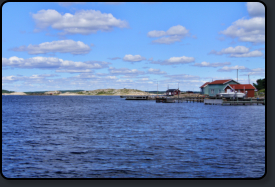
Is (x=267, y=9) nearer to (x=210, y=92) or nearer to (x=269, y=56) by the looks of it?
(x=269, y=56)

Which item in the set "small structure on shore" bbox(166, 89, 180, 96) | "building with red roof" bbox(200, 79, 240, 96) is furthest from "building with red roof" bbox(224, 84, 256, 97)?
"small structure on shore" bbox(166, 89, 180, 96)

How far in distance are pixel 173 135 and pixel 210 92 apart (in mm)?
84800

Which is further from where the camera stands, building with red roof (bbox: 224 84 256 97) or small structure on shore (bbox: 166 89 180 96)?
small structure on shore (bbox: 166 89 180 96)

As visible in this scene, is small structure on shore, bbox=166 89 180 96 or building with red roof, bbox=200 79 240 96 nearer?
building with red roof, bbox=200 79 240 96

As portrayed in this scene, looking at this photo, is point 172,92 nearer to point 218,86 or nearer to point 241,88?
point 218,86

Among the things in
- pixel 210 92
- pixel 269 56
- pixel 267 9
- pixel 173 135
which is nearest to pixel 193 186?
pixel 269 56

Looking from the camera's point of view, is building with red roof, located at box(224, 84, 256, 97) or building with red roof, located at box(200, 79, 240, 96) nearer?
building with red roof, located at box(224, 84, 256, 97)

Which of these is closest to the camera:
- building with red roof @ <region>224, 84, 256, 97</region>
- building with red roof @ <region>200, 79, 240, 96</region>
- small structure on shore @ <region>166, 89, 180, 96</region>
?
building with red roof @ <region>224, 84, 256, 97</region>

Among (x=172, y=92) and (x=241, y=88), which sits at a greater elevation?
(x=241, y=88)

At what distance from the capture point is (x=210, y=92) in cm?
11056

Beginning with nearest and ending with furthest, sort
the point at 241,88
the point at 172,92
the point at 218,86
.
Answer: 1. the point at 241,88
2. the point at 218,86
3. the point at 172,92

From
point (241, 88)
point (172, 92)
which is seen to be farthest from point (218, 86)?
point (172, 92)

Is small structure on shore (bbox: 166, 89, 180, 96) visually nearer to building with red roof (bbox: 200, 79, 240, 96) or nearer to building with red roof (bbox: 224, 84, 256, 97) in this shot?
building with red roof (bbox: 200, 79, 240, 96)

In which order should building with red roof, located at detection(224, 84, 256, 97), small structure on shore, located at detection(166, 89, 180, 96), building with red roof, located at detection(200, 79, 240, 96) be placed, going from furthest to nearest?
small structure on shore, located at detection(166, 89, 180, 96)
building with red roof, located at detection(200, 79, 240, 96)
building with red roof, located at detection(224, 84, 256, 97)
